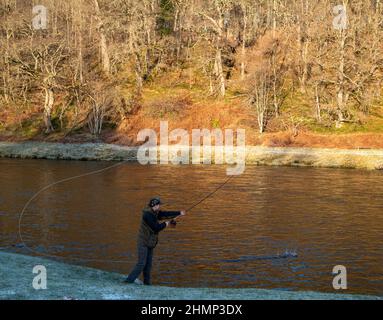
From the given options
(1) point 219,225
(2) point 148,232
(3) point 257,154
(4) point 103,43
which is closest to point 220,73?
(4) point 103,43

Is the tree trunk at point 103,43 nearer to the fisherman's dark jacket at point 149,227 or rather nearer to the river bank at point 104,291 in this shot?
the river bank at point 104,291

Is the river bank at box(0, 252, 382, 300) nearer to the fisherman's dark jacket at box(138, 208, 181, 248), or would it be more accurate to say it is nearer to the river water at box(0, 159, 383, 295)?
the fisherman's dark jacket at box(138, 208, 181, 248)

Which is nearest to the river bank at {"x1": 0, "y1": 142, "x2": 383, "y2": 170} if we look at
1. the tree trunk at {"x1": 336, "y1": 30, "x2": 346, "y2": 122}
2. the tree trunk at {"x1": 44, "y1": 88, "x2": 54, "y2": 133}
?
the tree trunk at {"x1": 44, "y1": 88, "x2": 54, "y2": 133}

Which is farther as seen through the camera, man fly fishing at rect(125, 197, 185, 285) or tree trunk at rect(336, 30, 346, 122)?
tree trunk at rect(336, 30, 346, 122)

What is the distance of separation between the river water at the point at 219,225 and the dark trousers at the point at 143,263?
1.44 m

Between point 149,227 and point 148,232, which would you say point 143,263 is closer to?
point 148,232

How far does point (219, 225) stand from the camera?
24188 millimetres

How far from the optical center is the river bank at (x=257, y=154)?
47219mm

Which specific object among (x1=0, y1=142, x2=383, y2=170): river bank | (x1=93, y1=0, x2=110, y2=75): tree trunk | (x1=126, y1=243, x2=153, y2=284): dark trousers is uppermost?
(x1=93, y1=0, x2=110, y2=75): tree trunk

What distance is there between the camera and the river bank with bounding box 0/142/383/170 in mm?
47219

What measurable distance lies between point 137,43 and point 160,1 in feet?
33.9

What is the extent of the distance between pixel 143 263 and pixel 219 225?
10.5 meters

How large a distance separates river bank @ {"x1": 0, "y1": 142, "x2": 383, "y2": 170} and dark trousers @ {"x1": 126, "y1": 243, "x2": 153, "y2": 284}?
35294 millimetres

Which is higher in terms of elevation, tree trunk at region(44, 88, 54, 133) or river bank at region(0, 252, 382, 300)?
tree trunk at region(44, 88, 54, 133)
